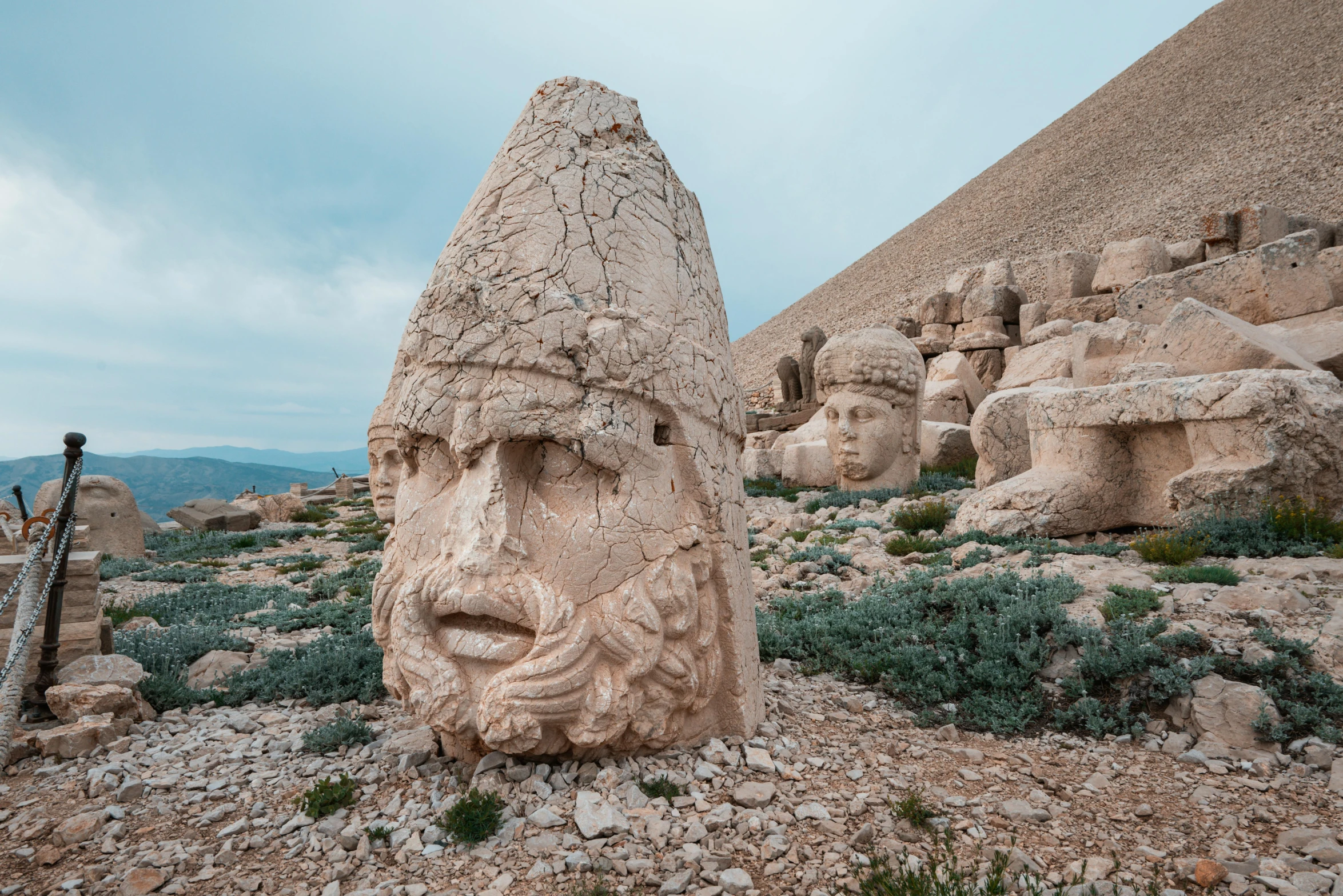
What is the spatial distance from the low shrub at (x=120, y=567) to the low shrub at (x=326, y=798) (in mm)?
6774

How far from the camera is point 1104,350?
9.61 m

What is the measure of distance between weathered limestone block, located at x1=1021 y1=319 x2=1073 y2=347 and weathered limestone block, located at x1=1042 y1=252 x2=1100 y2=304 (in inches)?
65.5

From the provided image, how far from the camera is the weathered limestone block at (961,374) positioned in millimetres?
13398

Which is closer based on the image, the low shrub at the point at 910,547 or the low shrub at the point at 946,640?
the low shrub at the point at 946,640

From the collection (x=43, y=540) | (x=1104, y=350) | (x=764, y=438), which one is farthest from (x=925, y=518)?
(x=764, y=438)

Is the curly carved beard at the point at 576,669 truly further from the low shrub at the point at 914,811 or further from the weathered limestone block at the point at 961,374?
the weathered limestone block at the point at 961,374

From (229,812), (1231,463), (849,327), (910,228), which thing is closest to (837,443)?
(1231,463)

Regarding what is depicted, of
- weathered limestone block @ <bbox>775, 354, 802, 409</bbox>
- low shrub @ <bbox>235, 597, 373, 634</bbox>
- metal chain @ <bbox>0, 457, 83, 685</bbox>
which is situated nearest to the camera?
metal chain @ <bbox>0, 457, 83, 685</bbox>

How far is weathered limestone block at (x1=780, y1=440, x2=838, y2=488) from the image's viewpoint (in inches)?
410

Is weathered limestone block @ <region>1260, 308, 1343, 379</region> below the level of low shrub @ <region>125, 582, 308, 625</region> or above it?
above

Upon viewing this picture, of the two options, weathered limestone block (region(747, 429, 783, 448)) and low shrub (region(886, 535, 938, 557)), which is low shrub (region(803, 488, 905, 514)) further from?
weathered limestone block (region(747, 429, 783, 448))

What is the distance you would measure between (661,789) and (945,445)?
29.5 ft

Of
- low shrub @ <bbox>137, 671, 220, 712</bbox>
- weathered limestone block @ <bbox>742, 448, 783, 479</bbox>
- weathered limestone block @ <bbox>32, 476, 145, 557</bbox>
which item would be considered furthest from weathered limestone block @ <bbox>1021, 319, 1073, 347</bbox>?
weathered limestone block @ <bbox>32, 476, 145, 557</bbox>

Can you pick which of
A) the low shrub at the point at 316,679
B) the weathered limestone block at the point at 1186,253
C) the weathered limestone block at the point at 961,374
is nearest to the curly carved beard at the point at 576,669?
the low shrub at the point at 316,679
